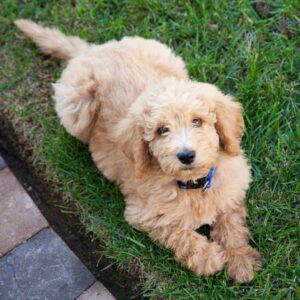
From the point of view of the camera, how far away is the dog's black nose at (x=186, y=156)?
2.62 metres

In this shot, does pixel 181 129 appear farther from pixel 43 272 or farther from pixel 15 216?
pixel 15 216

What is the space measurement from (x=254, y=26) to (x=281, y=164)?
1.29 meters

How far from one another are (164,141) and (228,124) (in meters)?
0.43

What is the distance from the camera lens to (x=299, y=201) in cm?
344

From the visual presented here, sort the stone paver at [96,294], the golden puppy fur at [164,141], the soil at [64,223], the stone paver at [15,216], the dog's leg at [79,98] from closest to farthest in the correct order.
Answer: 1. the golden puppy fur at [164,141]
2. the stone paver at [96,294]
3. the soil at [64,223]
4. the stone paver at [15,216]
5. the dog's leg at [79,98]

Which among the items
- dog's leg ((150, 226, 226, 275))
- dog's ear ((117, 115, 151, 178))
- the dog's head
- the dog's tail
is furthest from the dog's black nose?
the dog's tail

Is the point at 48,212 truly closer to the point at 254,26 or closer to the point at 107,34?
the point at 107,34

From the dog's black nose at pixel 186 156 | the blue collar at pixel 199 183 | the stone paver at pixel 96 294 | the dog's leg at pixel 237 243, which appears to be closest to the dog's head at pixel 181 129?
the dog's black nose at pixel 186 156

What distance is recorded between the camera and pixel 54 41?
4215mm

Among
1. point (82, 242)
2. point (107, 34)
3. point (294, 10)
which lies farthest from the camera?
point (107, 34)

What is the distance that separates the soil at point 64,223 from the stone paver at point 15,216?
0.14m

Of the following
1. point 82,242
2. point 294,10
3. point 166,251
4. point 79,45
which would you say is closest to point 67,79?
point 79,45

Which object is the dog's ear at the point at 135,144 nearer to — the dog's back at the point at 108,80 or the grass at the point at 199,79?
the dog's back at the point at 108,80

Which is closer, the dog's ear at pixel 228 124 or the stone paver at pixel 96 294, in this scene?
the dog's ear at pixel 228 124
